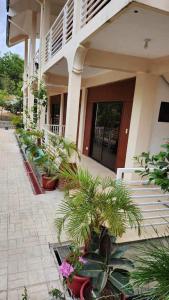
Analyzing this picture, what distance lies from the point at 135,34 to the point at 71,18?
87.1 inches

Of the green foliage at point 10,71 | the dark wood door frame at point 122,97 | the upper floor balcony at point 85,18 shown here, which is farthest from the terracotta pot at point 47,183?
the green foliage at point 10,71

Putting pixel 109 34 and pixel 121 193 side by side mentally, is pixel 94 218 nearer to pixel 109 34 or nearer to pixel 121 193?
pixel 121 193

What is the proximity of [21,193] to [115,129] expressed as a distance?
11.9ft

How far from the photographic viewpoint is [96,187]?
7.28 ft

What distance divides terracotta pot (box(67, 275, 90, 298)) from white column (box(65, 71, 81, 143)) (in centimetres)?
300

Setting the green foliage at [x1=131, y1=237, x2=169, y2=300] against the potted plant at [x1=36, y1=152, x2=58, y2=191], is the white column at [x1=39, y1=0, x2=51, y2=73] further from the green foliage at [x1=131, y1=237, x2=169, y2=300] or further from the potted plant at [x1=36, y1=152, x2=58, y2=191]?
the green foliage at [x1=131, y1=237, x2=169, y2=300]

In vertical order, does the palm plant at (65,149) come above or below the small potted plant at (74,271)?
above

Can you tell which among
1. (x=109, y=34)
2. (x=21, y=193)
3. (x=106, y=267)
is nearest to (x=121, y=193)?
(x=106, y=267)

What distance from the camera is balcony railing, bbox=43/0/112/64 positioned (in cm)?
372

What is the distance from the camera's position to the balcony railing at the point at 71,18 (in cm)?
372

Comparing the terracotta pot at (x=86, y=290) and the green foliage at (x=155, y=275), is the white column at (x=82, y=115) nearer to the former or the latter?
the terracotta pot at (x=86, y=290)

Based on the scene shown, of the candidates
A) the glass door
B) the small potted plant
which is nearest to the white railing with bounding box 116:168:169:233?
the small potted plant

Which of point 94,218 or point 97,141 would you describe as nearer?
point 94,218

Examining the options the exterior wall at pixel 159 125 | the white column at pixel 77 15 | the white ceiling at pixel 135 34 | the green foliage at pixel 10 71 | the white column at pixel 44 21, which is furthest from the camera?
the green foliage at pixel 10 71
